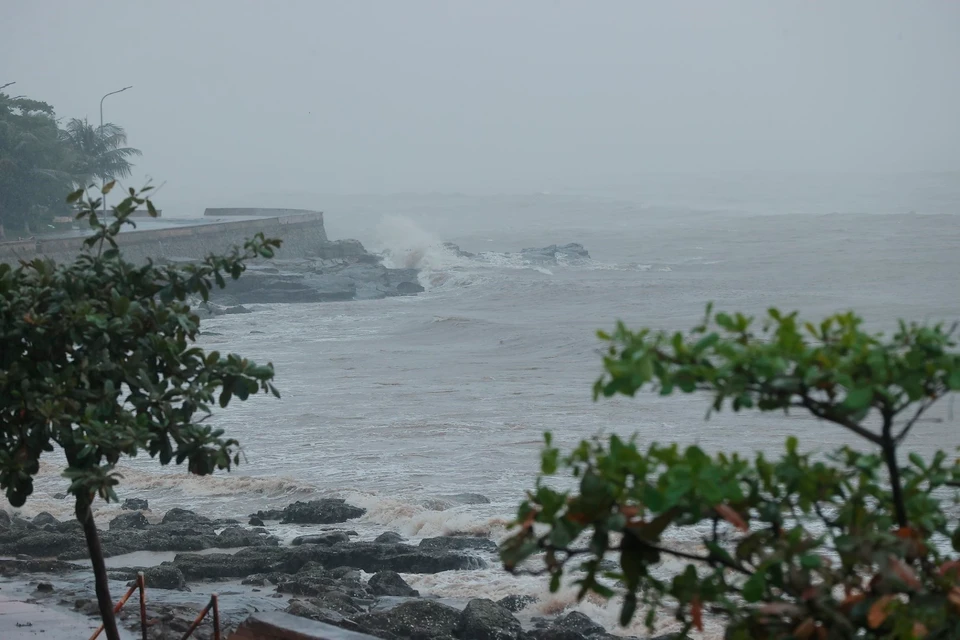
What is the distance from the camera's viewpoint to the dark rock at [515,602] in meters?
8.99

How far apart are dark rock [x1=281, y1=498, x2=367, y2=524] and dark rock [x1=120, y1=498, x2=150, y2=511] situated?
75.4 inches

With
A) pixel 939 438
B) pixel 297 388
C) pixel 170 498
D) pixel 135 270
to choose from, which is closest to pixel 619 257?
pixel 297 388

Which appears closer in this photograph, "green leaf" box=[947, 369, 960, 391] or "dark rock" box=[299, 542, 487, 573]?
"green leaf" box=[947, 369, 960, 391]

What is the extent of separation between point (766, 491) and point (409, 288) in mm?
40489

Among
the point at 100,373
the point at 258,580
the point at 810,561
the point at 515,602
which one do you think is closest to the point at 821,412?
the point at 810,561

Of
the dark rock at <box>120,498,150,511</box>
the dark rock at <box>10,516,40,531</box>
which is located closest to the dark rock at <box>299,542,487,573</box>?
the dark rock at <box>10,516,40,531</box>

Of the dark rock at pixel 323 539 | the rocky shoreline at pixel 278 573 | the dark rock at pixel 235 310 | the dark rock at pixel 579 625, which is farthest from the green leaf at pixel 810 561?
the dark rock at pixel 235 310

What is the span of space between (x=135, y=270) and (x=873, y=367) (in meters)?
3.23

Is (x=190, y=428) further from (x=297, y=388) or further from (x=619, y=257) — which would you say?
(x=619, y=257)

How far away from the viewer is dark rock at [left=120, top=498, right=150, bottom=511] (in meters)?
13.0

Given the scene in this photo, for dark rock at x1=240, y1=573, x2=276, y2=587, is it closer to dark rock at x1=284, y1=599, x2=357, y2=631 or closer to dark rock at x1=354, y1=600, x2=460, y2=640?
dark rock at x1=284, y1=599, x2=357, y2=631

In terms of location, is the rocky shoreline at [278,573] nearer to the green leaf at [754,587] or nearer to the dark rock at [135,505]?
the dark rock at [135,505]

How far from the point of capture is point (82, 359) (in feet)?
12.5

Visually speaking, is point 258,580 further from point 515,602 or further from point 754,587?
point 754,587
